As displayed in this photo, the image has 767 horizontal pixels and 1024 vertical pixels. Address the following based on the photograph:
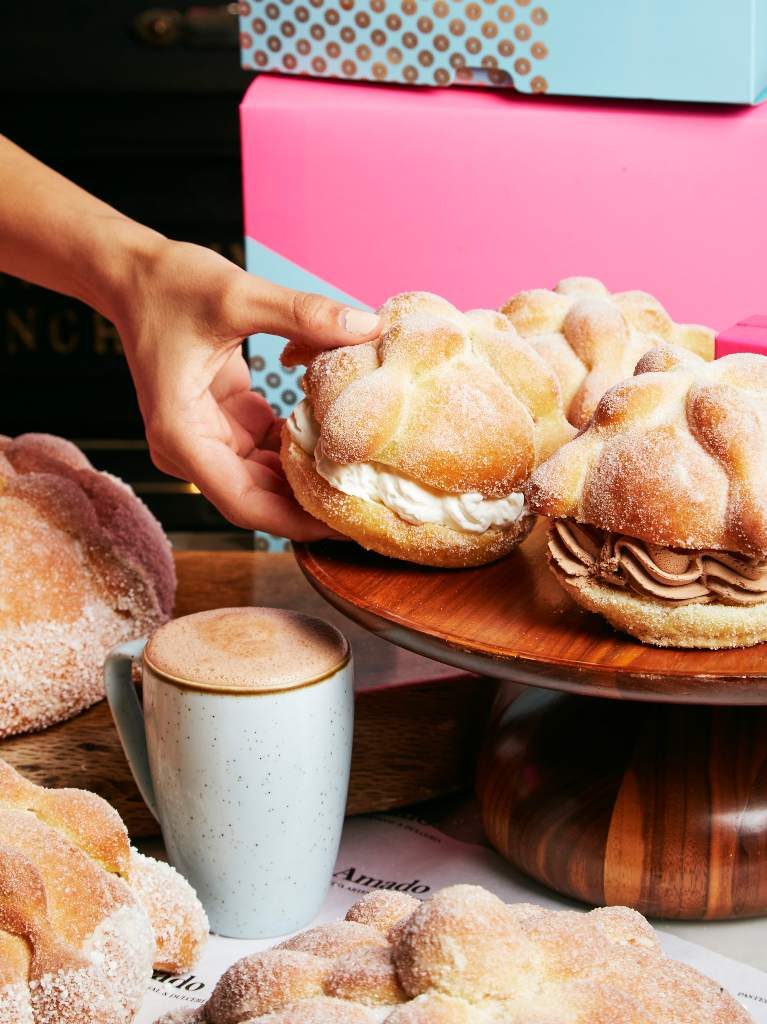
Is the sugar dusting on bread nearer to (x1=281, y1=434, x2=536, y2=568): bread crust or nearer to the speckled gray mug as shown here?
the speckled gray mug

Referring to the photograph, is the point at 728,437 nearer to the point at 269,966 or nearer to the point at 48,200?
the point at 269,966

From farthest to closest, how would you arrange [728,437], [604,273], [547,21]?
[604,273]
[547,21]
[728,437]

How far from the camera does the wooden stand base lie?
40.5 inches

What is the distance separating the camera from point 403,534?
1090 millimetres

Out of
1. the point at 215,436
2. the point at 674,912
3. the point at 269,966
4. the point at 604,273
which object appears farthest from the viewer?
the point at 604,273

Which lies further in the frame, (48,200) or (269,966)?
(48,200)

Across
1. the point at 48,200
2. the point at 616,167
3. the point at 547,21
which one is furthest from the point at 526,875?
the point at 547,21

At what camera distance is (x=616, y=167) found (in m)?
1.72

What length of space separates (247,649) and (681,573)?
1.17 feet

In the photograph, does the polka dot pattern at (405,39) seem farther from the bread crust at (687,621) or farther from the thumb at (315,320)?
the bread crust at (687,621)

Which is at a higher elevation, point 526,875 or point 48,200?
point 48,200

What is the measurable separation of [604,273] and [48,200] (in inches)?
30.7

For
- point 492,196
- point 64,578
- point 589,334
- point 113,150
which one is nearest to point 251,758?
point 64,578

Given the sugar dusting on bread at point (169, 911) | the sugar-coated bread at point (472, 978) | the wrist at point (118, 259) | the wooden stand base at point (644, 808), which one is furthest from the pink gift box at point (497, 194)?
the sugar-coated bread at point (472, 978)
